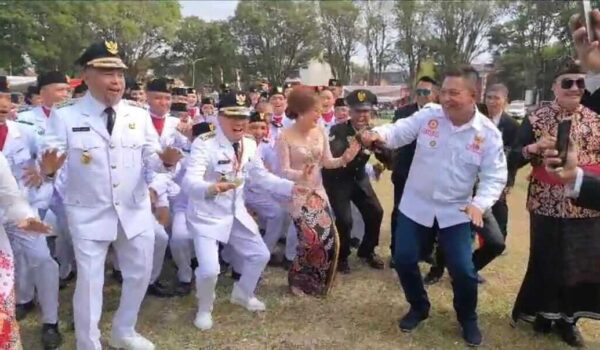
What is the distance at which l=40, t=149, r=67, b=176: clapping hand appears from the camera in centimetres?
361

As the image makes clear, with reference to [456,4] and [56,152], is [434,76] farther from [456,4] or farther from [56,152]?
[456,4]

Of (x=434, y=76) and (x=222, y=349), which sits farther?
(x=434, y=76)

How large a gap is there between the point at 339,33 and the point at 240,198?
52.0 meters

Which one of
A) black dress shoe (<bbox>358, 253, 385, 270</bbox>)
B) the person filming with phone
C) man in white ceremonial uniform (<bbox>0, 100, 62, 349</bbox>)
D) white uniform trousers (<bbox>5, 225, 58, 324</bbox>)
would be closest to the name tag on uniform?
man in white ceremonial uniform (<bbox>0, 100, 62, 349</bbox>)

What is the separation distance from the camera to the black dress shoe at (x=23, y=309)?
4.73 meters

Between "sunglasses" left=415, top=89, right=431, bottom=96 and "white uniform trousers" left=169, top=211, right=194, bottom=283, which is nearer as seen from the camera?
"white uniform trousers" left=169, top=211, right=194, bottom=283

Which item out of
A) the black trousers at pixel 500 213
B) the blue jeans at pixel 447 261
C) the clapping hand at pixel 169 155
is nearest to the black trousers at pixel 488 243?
the blue jeans at pixel 447 261

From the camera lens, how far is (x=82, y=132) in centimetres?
384

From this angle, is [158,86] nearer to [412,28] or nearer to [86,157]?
[86,157]

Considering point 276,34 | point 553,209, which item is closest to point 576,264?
point 553,209

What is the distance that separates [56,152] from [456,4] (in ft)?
157

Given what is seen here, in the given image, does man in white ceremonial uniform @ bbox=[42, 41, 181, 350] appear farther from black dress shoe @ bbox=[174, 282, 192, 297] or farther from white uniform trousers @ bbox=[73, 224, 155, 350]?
black dress shoe @ bbox=[174, 282, 192, 297]

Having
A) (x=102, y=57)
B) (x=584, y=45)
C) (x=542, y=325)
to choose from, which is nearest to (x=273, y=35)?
(x=542, y=325)

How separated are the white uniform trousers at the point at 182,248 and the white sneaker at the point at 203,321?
2.63 ft
